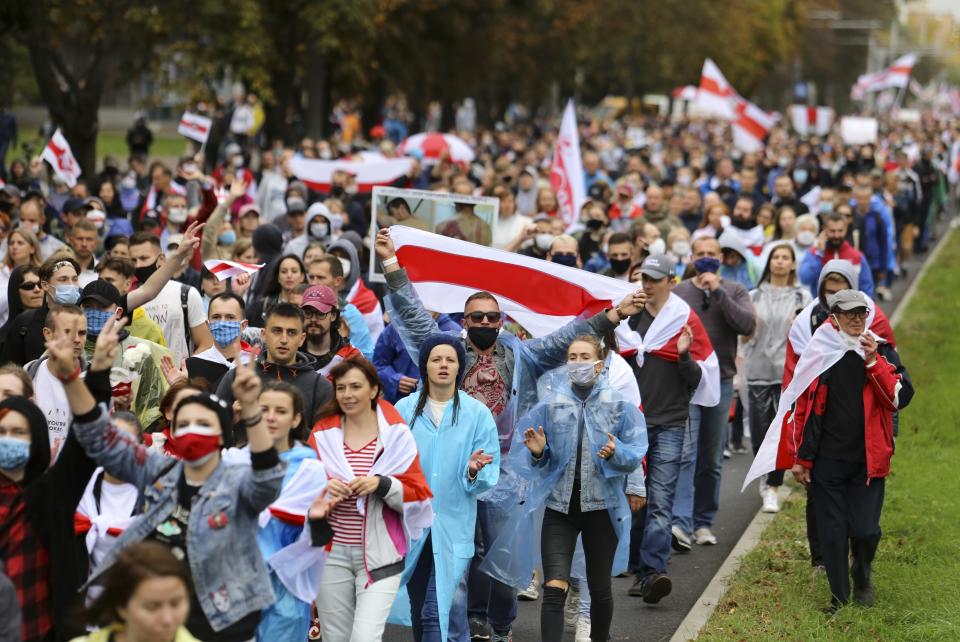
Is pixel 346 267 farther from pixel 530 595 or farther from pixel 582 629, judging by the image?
pixel 582 629

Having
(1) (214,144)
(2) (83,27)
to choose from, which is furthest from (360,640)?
(1) (214,144)

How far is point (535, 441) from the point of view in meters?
8.45

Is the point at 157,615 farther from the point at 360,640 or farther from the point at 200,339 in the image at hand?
the point at 200,339

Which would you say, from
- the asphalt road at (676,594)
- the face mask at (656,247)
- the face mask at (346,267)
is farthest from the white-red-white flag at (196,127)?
the asphalt road at (676,594)

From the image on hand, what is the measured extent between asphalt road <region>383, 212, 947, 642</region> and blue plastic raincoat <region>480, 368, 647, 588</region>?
0.72 meters

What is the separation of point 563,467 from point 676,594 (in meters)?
1.94

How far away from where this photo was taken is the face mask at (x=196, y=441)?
245 inches

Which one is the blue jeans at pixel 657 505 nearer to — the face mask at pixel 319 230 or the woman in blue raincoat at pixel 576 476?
the woman in blue raincoat at pixel 576 476

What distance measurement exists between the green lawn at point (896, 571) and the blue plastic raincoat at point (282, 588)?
2.56 m

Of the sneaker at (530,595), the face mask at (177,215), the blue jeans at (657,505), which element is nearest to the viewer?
the blue jeans at (657,505)

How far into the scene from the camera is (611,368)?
354 inches

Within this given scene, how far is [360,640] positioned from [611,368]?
2280 mm

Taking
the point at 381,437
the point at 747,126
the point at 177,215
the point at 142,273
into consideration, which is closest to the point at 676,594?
the point at 381,437

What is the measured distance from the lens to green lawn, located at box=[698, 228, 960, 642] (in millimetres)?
9141
